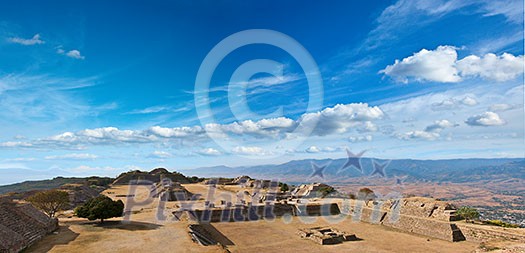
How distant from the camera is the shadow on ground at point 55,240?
1892cm

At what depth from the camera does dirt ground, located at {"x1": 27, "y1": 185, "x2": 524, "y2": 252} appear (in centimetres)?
2036

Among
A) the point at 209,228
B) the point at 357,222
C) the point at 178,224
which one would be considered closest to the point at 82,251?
the point at 178,224

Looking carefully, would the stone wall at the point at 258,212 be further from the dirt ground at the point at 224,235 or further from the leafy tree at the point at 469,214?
the leafy tree at the point at 469,214

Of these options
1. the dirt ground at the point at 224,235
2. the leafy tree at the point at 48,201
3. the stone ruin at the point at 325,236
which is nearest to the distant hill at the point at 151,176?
the dirt ground at the point at 224,235

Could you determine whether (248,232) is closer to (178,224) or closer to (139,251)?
(178,224)

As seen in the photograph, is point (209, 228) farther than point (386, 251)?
Yes

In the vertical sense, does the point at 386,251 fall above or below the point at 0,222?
below

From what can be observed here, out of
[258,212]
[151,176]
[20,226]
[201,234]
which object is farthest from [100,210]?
[151,176]

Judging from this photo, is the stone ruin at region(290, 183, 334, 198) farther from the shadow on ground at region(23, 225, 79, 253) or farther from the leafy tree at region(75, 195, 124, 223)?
the shadow on ground at region(23, 225, 79, 253)

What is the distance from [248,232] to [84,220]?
1538 cm

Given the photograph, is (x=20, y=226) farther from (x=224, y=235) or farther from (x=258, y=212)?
(x=258, y=212)

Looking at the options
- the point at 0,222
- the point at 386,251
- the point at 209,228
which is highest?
the point at 0,222

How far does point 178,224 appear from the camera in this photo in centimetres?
2894

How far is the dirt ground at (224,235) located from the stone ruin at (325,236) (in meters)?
0.61
